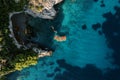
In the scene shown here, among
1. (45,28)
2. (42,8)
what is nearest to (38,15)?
(42,8)

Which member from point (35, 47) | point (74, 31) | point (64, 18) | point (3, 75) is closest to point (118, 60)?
point (74, 31)

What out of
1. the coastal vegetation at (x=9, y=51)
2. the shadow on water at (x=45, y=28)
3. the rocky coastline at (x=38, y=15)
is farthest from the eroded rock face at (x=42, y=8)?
the coastal vegetation at (x=9, y=51)

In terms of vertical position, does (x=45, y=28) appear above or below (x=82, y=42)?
above

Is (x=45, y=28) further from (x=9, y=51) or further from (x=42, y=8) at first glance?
(x=9, y=51)

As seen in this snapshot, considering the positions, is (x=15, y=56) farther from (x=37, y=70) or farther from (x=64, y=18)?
(x=64, y=18)

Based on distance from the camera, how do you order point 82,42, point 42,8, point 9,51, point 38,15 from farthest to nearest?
point 82,42, point 38,15, point 42,8, point 9,51

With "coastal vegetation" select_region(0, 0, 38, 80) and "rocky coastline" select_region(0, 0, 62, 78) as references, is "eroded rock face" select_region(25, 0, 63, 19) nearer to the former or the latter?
"rocky coastline" select_region(0, 0, 62, 78)

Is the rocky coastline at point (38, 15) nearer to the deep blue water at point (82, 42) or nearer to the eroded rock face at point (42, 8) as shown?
the eroded rock face at point (42, 8)
